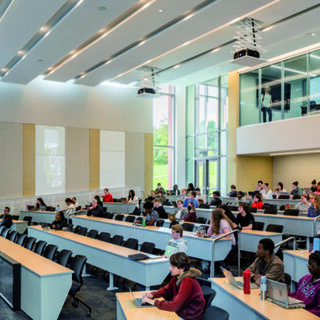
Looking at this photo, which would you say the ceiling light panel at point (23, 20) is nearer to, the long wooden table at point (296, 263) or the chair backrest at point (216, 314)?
the long wooden table at point (296, 263)

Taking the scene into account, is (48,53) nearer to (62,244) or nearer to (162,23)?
(162,23)

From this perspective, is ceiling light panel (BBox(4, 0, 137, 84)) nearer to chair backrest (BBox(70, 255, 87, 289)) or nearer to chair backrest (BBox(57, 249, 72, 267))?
chair backrest (BBox(57, 249, 72, 267))

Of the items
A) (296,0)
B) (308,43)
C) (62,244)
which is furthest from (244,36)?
(62,244)

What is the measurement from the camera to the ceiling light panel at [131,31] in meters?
8.69

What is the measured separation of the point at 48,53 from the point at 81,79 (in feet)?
14.2

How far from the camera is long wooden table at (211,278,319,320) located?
344 cm

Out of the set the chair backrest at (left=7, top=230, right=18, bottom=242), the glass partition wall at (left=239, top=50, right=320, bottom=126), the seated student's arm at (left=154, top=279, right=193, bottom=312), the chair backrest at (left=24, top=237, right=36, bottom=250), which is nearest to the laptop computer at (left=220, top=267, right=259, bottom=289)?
the seated student's arm at (left=154, top=279, right=193, bottom=312)

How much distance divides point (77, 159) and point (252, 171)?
859 cm

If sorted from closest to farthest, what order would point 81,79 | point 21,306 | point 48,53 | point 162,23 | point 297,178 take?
point 21,306, point 162,23, point 48,53, point 81,79, point 297,178

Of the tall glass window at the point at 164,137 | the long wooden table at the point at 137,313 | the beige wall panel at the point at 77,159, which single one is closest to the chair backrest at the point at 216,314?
the long wooden table at the point at 137,313

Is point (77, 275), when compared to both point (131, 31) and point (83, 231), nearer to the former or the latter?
point (83, 231)

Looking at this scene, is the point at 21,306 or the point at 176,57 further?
the point at 176,57

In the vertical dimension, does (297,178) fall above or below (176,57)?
below

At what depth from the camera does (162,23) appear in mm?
9719
